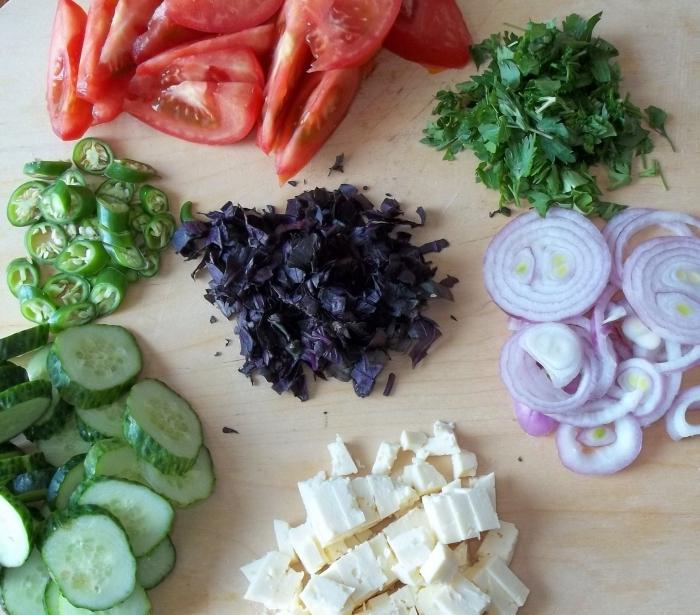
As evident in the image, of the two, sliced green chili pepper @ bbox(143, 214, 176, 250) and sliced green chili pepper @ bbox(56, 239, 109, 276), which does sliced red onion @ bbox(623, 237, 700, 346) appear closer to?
sliced green chili pepper @ bbox(143, 214, 176, 250)

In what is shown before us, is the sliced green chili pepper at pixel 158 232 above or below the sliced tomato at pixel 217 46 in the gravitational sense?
below

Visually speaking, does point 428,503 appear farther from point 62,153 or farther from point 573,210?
point 62,153

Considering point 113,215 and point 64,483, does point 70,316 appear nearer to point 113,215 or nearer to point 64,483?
point 113,215

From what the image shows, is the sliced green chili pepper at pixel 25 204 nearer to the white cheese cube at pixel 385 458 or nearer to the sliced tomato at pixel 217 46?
the sliced tomato at pixel 217 46

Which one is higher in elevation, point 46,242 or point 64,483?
point 46,242

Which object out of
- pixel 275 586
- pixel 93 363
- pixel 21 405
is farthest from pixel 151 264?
pixel 275 586

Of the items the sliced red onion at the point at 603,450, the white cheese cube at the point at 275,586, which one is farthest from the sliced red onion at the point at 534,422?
the white cheese cube at the point at 275,586

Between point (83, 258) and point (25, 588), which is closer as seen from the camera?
point (25, 588)
